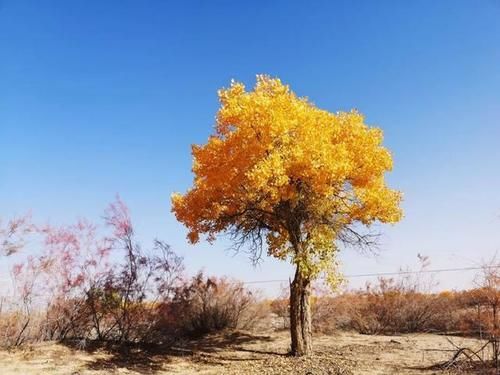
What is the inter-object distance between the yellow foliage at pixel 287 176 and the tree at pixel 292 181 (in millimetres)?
25

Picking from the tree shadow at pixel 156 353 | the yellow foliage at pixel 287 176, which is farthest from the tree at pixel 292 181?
the tree shadow at pixel 156 353

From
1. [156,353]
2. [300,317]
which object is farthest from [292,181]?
[156,353]

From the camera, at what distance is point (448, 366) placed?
8.84 meters

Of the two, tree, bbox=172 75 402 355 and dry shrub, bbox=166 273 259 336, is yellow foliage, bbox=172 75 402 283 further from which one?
dry shrub, bbox=166 273 259 336

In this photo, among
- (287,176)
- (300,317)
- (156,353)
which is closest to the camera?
(287,176)

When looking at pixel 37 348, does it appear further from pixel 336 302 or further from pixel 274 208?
pixel 336 302

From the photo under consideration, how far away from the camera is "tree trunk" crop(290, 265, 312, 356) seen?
11453mm

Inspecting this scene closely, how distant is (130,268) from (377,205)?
6.99 m

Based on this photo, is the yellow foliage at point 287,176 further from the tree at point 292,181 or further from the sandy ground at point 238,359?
the sandy ground at point 238,359

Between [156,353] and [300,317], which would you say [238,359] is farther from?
[156,353]

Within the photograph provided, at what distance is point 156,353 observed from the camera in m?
12.1

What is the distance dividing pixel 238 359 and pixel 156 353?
2308 mm

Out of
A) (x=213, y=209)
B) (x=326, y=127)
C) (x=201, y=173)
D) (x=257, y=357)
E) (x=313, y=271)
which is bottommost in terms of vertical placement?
(x=257, y=357)

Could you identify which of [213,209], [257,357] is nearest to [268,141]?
[213,209]
